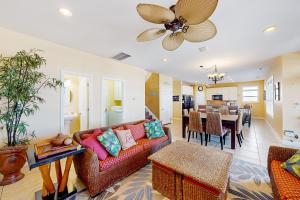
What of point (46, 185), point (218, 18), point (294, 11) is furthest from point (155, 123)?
point (294, 11)

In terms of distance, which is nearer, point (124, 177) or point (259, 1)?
point (259, 1)

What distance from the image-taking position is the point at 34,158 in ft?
4.78

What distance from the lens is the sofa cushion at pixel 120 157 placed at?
185cm

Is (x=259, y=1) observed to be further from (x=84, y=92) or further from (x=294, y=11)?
(x=84, y=92)

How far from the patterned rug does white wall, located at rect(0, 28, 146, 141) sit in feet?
6.27

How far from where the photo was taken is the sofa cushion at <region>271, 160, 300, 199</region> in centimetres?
117

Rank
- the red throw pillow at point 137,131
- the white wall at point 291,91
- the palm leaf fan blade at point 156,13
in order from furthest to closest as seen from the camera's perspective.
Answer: the white wall at point 291,91 → the red throw pillow at point 137,131 → the palm leaf fan blade at point 156,13

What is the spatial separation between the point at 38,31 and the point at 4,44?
64 centimetres

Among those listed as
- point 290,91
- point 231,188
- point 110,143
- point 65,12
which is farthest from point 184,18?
point 290,91

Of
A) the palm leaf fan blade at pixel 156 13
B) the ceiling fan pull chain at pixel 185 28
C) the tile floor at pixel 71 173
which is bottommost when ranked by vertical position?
the tile floor at pixel 71 173

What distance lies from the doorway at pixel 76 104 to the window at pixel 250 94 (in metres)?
10.3

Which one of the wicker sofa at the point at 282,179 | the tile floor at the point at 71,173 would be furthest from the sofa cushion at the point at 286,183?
the tile floor at the point at 71,173

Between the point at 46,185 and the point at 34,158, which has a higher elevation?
the point at 34,158

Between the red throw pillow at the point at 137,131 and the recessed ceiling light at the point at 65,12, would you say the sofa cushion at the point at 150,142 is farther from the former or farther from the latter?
the recessed ceiling light at the point at 65,12
